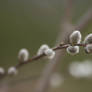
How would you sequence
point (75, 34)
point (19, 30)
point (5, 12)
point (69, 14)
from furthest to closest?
point (5, 12) → point (19, 30) → point (69, 14) → point (75, 34)

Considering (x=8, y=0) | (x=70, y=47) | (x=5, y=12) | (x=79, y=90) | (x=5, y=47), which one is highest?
(x=5, y=12)

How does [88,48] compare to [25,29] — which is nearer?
[88,48]

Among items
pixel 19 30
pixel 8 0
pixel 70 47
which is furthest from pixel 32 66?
pixel 70 47

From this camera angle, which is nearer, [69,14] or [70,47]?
[70,47]

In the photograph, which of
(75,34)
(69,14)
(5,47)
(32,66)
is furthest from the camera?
(5,47)

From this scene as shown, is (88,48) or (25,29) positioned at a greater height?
(25,29)

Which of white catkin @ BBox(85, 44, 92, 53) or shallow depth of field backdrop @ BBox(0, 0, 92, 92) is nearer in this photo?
white catkin @ BBox(85, 44, 92, 53)

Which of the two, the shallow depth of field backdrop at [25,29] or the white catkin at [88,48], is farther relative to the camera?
the shallow depth of field backdrop at [25,29]

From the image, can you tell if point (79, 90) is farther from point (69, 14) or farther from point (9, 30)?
point (9, 30)

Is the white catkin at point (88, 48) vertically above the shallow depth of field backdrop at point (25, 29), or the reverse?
the shallow depth of field backdrop at point (25, 29)

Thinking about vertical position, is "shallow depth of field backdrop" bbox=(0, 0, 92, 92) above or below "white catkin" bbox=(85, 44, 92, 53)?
above

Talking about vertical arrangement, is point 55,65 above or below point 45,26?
below
